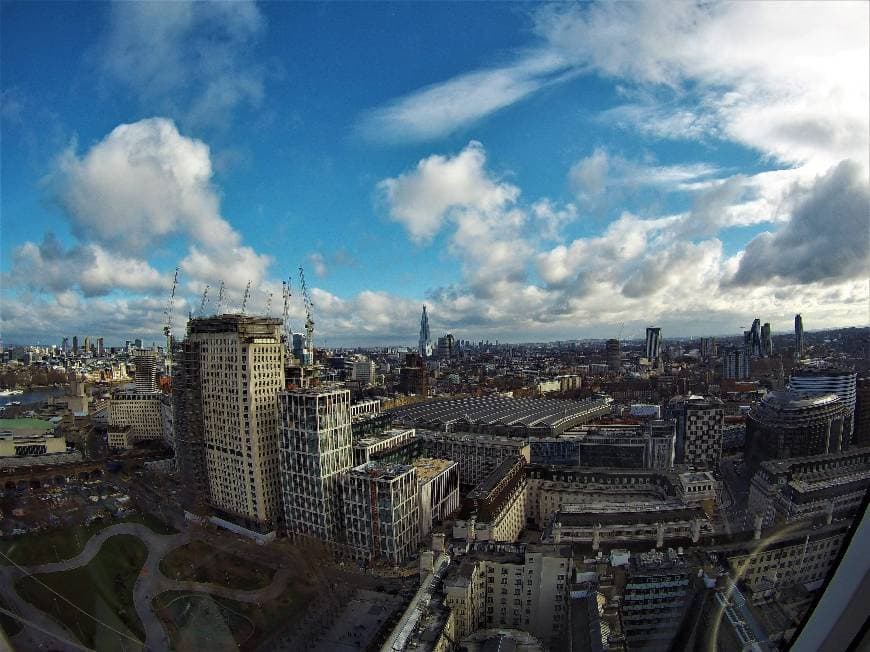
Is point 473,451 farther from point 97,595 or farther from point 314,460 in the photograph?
point 97,595

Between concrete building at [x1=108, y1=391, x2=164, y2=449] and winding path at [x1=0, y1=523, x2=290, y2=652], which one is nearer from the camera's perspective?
winding path at [x1=0, y1=523, x2=290, y2=652]

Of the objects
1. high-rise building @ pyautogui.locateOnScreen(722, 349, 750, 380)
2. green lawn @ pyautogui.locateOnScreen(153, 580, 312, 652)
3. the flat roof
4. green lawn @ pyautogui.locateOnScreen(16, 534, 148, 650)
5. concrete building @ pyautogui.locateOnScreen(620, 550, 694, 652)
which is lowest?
green lawn @ pyautogui.locateOnScreen(153, 580, 312, 652)

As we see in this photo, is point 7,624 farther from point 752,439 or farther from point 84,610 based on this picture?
point 752,439

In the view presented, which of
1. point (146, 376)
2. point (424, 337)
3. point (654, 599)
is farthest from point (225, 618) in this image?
point (424, 337)

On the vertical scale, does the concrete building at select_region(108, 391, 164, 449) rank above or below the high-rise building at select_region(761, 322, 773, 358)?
below

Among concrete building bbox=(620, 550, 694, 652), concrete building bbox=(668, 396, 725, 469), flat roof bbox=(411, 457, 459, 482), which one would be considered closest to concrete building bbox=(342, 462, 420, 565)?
flat roof bbox=(411, 457, 459, 482)

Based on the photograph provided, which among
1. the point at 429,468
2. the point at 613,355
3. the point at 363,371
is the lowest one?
the point at 429,468

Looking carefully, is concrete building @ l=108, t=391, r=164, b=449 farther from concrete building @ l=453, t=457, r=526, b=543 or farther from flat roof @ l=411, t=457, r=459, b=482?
concrete building @ l=453, t=457, r=526, b=543
